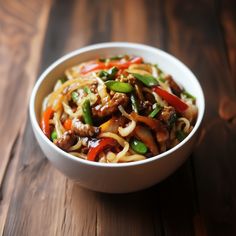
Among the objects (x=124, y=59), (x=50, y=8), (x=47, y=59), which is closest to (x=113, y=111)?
(x=124, y=59)

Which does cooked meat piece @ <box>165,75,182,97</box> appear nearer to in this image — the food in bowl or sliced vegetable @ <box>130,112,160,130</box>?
the food in bowl

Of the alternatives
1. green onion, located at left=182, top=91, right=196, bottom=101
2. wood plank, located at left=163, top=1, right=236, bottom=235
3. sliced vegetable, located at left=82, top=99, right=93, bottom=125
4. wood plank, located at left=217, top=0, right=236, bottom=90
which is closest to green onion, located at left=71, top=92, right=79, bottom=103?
sliced vegetable, located at left=82, top=99, right=93, bottom=125

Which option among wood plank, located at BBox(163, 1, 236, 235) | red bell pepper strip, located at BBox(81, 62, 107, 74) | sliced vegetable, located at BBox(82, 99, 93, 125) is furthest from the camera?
red bell pepper strip, located at BBox(81, 62, 107, 74)

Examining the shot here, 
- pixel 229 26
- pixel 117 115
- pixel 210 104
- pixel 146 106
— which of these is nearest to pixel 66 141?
pixel 117 115

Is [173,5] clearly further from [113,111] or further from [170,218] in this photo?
[170,218]

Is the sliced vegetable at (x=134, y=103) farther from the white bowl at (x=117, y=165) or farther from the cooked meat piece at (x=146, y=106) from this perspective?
the white bowl at (x=117, y=165)

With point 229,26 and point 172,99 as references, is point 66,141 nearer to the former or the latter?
point 172,99
